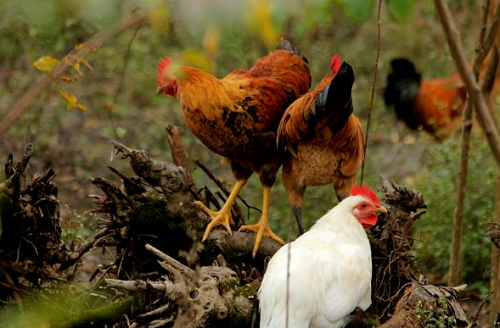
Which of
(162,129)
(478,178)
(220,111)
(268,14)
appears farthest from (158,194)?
(162,129)

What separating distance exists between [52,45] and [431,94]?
412 centimetres

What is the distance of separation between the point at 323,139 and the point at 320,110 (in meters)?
0.29

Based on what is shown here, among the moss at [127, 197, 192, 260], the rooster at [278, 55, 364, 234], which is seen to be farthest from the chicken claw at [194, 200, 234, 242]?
the rooster at [278, 55, 364, 234]

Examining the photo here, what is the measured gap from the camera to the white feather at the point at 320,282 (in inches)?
151

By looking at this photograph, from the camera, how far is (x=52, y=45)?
7.78 m

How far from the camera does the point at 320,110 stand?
4.41 metres

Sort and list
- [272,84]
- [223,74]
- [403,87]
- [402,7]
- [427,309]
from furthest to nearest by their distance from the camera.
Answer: [223,74]
[403,87]
[272,84]
[427,309]
[402,7]

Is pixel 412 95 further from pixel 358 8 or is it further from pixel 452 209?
pixel 358 8

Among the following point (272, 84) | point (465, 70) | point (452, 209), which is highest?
point (465, 70)

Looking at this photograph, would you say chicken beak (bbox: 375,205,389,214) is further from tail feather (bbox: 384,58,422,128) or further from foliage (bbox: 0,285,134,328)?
tail feather (bbox: 384,58,422,128)

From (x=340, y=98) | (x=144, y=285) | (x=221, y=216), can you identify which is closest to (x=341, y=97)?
(x=340, y=98)

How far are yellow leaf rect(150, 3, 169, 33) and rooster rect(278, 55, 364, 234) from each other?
2.38 meters

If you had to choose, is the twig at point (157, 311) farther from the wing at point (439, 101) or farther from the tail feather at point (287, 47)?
the wing at point (439, 101)

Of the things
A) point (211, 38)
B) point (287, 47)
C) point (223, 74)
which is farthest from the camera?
point (223, 74)
